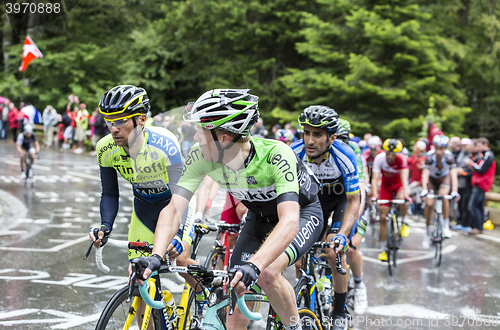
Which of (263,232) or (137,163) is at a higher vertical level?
(137,163)

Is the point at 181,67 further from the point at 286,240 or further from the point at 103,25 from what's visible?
the point at 286,240

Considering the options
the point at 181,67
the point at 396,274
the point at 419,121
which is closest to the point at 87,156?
the point at 181,67

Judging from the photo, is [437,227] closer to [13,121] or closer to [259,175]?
[259,175]

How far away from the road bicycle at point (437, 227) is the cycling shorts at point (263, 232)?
5.83 m

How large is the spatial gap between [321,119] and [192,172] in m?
1.75

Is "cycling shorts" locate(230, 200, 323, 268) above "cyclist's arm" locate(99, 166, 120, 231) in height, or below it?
below

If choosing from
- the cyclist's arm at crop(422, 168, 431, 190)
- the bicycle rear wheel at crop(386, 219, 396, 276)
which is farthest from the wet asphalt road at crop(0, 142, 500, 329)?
the cyclist's arm at crop(422, 168, 431, 190)

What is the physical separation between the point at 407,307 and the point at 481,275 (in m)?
2.66

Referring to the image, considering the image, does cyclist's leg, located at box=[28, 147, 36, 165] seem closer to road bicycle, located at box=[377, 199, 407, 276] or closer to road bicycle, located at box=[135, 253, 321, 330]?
road bicycle, located at box=[377, 199, 407, 276]

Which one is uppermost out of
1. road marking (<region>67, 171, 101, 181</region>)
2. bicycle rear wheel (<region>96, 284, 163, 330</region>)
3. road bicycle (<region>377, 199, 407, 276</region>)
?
bicycle rear wheel (<region>96, 284, 163, 330</region>)

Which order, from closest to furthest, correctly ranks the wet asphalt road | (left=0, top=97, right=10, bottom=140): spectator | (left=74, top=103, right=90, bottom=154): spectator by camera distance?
the wet asphalt road < (left=74, top=103, right=90, bottom=154): spectator < (left=0, top=97, right=10, bottom=140): spectator

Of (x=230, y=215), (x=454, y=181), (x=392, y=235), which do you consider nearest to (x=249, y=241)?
(x=230, y=215)

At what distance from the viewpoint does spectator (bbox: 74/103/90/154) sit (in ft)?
80.0

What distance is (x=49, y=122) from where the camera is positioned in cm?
2566
